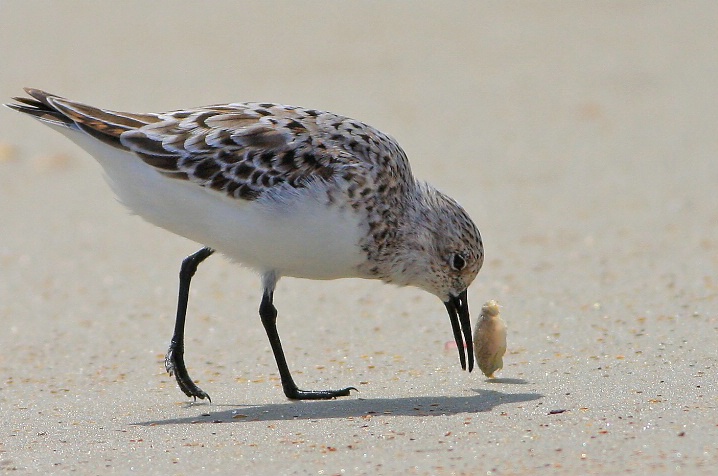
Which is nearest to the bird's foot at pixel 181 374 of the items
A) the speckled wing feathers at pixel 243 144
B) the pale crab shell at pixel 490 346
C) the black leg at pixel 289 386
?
the black leg at pixel 289 386

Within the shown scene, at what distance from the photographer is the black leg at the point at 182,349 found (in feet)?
18.1

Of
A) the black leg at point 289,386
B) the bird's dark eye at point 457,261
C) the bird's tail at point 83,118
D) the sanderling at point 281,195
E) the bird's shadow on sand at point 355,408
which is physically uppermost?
the bird's tail at point 83,118

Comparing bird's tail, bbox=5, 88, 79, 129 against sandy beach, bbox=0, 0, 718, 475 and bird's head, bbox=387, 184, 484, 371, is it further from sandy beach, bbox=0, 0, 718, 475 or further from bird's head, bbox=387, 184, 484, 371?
bird's head, bbox=387, 184, 484, 371

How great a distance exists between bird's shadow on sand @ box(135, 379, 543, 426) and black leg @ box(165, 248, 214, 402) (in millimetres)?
226

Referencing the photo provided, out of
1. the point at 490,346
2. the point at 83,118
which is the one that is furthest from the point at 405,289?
the point at 83,118

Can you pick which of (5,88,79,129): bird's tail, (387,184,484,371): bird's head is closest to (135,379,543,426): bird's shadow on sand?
(387,184,484,371): bird's head

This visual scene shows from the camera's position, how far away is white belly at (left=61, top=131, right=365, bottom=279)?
5.28 m

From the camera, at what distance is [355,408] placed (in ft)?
16.7

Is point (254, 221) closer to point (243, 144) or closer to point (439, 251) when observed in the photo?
point (243, 144)

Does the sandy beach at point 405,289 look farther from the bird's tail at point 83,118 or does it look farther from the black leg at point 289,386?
the bird's tail at point 83,118

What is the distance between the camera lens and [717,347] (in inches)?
221

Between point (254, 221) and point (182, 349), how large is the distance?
34.9 inches

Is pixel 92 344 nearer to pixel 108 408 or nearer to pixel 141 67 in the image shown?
pixel 108 408

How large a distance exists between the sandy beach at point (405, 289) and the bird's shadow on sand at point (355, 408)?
2 centimetres
